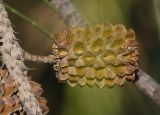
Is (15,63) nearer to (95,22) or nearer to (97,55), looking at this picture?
(97,55)

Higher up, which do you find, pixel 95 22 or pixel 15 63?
pixel 95 22

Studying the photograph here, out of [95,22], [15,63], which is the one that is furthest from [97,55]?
[95,22]

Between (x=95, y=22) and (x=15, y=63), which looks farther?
(x=95, y=22)

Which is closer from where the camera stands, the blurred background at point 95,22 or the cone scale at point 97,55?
the cone scale at point 97,55

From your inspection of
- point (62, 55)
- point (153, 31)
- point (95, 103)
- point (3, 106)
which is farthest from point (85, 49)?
point (153, 31)
